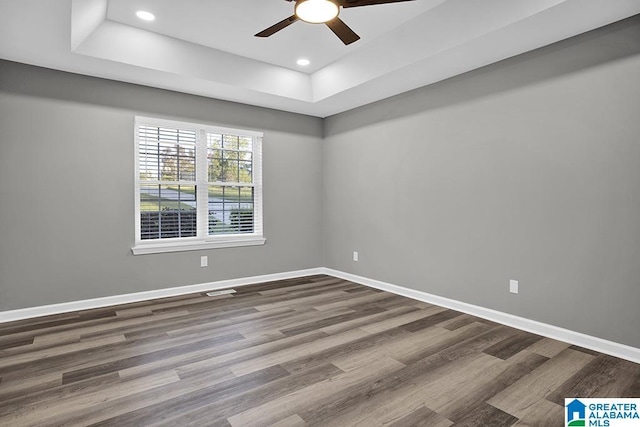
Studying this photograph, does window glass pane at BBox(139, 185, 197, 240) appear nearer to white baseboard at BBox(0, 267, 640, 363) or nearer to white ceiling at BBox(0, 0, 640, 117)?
white baseboard at BBox(0, 267, 640, 363)

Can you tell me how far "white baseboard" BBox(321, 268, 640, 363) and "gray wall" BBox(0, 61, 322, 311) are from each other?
2466 millimetres

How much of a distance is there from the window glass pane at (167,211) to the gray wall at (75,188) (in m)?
0.19

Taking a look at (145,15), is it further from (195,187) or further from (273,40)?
(195,187)

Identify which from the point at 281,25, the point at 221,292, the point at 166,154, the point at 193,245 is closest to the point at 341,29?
the point at 281,25

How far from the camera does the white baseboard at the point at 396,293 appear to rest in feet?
9.23

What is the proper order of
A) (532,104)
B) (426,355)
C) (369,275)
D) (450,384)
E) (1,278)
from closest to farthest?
1. (450,384)
2. (426,355)
3. (532,104)
4. (1,278)
5. (369,275)

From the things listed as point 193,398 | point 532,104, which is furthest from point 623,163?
point 193,398

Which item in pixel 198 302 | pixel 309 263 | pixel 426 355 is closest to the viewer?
pixel 426 355

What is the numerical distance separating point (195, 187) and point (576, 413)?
14.1ft

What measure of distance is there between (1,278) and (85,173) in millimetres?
1259

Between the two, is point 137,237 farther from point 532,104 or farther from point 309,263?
point 532,104

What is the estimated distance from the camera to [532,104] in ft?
10.6

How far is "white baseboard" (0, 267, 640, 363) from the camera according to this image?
9.23 feet

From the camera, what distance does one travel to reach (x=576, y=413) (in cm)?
198
